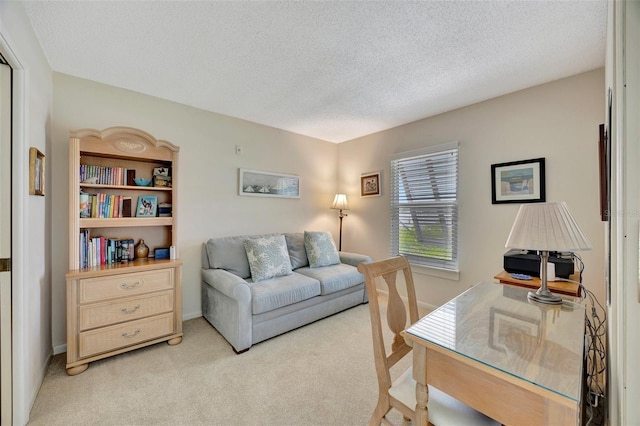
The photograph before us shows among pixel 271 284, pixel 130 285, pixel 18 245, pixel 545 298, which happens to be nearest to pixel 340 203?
pixel 271 284

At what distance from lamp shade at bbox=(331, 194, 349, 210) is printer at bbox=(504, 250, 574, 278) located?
241 cm

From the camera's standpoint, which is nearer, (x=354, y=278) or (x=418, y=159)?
(x=354, y=278)

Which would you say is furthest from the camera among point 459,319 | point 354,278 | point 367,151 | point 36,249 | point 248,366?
point 367,151

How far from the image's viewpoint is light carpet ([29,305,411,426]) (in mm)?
1537

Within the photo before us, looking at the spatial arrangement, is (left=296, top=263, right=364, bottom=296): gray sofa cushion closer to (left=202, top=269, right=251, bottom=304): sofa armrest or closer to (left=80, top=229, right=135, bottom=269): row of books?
(left=202, top=269, right=251, bottom=304): sofa armrest

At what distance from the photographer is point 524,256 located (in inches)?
74.0

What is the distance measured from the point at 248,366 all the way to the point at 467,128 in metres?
3.23

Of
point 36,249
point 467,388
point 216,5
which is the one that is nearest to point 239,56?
point 216,5

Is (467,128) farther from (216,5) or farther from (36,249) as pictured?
(36,249)

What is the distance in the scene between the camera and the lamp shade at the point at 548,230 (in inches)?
44.8

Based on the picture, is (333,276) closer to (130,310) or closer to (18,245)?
(130,310)

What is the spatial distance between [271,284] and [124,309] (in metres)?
1.22

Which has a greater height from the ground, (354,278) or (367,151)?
(367,151)

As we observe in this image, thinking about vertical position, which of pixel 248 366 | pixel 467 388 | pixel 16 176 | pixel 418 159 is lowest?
pixel 248 366
